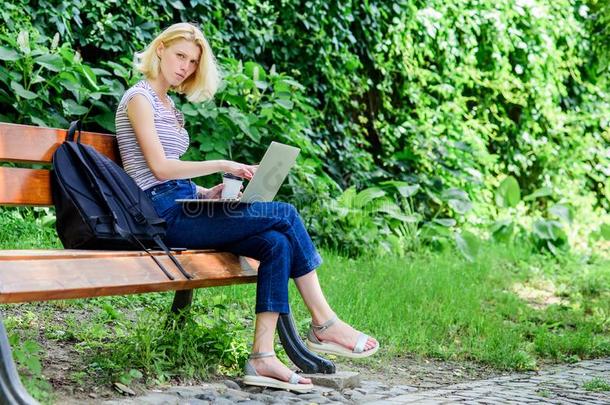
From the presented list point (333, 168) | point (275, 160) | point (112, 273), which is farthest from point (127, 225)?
point (333, 168)

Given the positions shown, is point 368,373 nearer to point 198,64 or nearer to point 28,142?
point 198,64

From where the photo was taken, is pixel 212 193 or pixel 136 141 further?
pixel 212 193

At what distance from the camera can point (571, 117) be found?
9.80 m

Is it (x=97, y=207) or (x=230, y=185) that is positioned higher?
(x=230, y=185)

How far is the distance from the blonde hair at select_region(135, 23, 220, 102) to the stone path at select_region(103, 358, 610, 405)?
4.18ft

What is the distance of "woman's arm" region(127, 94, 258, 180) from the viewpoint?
11.6 ft

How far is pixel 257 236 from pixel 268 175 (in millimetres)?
246

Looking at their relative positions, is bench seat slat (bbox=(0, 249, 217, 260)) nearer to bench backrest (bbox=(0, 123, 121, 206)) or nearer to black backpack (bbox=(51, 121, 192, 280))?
black backpack (bbox=(51, 121, 192, 280))

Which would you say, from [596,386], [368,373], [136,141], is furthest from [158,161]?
[596,386]

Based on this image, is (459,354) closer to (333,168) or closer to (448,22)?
(333,168)

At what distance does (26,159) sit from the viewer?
11.0 feet

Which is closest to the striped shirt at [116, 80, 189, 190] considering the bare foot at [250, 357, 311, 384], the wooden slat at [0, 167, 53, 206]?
the wooden slat at [0, 167, 53, 206]

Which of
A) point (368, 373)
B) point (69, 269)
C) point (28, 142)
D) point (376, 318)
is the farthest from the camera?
point (376, 318)

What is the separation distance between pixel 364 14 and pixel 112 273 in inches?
210
